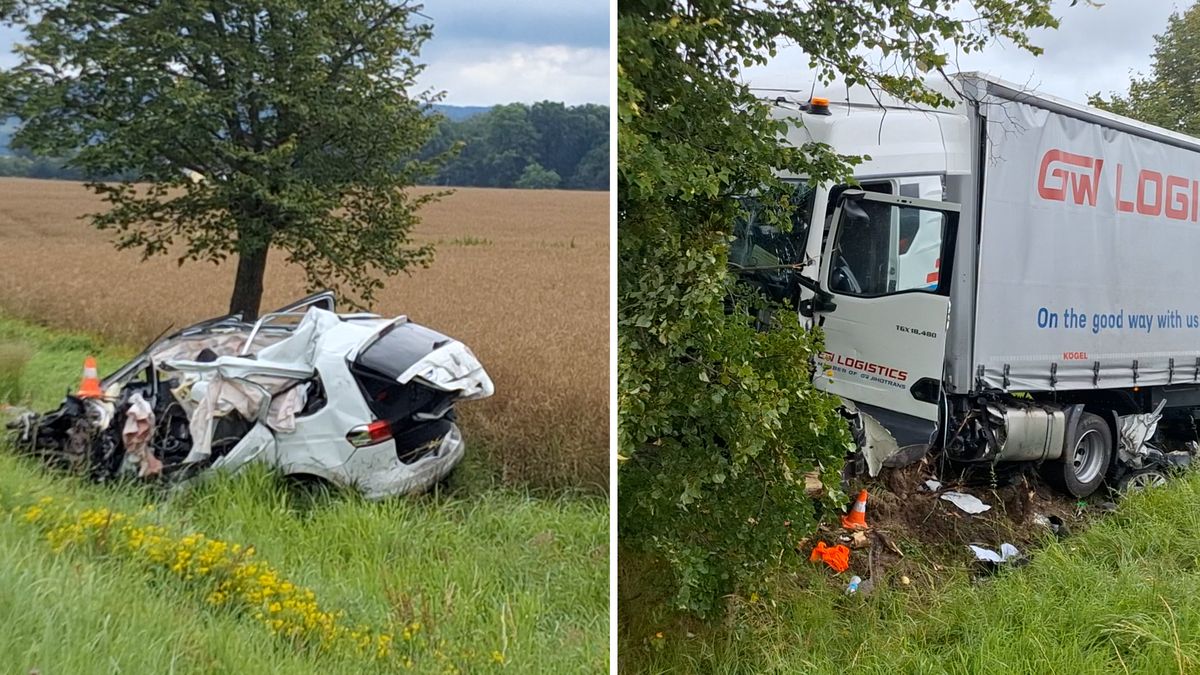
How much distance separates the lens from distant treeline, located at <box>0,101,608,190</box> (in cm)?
206

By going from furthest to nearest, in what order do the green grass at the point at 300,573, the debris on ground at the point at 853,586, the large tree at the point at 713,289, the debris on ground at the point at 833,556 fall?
1. the debris on ground at the point at 833,556
2. the debris on ground at the point at 853,586
3. the large tree at the point at 713,289
4. the green grass at the point at 300,573

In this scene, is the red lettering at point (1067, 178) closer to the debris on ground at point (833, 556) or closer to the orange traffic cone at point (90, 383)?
the debris on ground at point (833, 556)

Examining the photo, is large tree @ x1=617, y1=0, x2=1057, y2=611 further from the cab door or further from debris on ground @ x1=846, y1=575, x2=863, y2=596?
the cab door

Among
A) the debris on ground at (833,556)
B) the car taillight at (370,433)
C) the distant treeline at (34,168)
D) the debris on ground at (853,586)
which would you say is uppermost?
the distant treeline at (34,168)

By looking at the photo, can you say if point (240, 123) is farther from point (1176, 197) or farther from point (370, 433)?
point (1176, 197)

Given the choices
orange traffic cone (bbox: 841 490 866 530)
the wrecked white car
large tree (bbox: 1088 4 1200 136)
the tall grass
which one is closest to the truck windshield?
orange traffic cone (bbox: 841 490 866 530)

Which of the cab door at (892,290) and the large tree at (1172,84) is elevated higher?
the large tree at (1172,84)

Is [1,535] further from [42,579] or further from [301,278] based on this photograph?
[301,278]

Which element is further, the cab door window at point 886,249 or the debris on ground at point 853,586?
the cab door window at point 886,249

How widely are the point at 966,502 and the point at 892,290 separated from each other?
1.34 metres

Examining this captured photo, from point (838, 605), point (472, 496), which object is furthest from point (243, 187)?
point (838, 605)

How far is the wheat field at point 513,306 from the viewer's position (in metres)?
1.92

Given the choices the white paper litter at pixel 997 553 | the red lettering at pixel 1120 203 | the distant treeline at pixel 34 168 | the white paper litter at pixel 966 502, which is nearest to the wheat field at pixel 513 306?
the distant treeline at pixel 34 168

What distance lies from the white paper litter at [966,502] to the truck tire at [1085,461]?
0.71 meters
